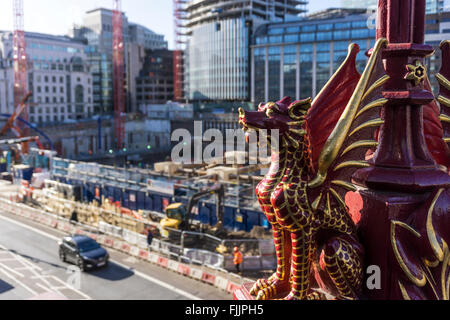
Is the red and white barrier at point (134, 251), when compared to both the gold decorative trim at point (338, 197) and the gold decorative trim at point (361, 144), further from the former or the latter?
the gold decorative trim at point (361, 144)

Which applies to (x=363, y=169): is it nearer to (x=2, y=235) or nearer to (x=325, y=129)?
(x=325, y=129)

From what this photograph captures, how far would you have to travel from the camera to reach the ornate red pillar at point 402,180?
234 inches

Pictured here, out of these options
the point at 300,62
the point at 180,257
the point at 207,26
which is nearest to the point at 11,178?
the point at 180,257

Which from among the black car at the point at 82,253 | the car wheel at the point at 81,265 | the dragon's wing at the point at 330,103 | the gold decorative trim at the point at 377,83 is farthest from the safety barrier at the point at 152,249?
the gold decorative trim at the point at 377,83

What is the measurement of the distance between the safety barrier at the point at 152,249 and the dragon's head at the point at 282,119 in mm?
11650

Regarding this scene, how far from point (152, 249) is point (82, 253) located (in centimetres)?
356

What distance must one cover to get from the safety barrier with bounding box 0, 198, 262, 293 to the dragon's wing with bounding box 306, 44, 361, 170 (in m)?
11.3

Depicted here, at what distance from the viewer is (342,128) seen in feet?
21.0

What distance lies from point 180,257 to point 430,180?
15.7 metres

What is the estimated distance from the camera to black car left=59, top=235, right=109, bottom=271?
1942cm

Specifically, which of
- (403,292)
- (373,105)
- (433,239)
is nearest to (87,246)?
(373,105)

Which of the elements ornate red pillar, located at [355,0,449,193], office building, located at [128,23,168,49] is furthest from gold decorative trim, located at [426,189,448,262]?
office building, located at [128,23,168,49]

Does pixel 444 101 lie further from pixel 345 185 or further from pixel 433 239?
pixel 433 239

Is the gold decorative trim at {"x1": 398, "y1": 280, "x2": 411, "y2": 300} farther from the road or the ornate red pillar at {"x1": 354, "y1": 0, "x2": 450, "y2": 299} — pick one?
the road
